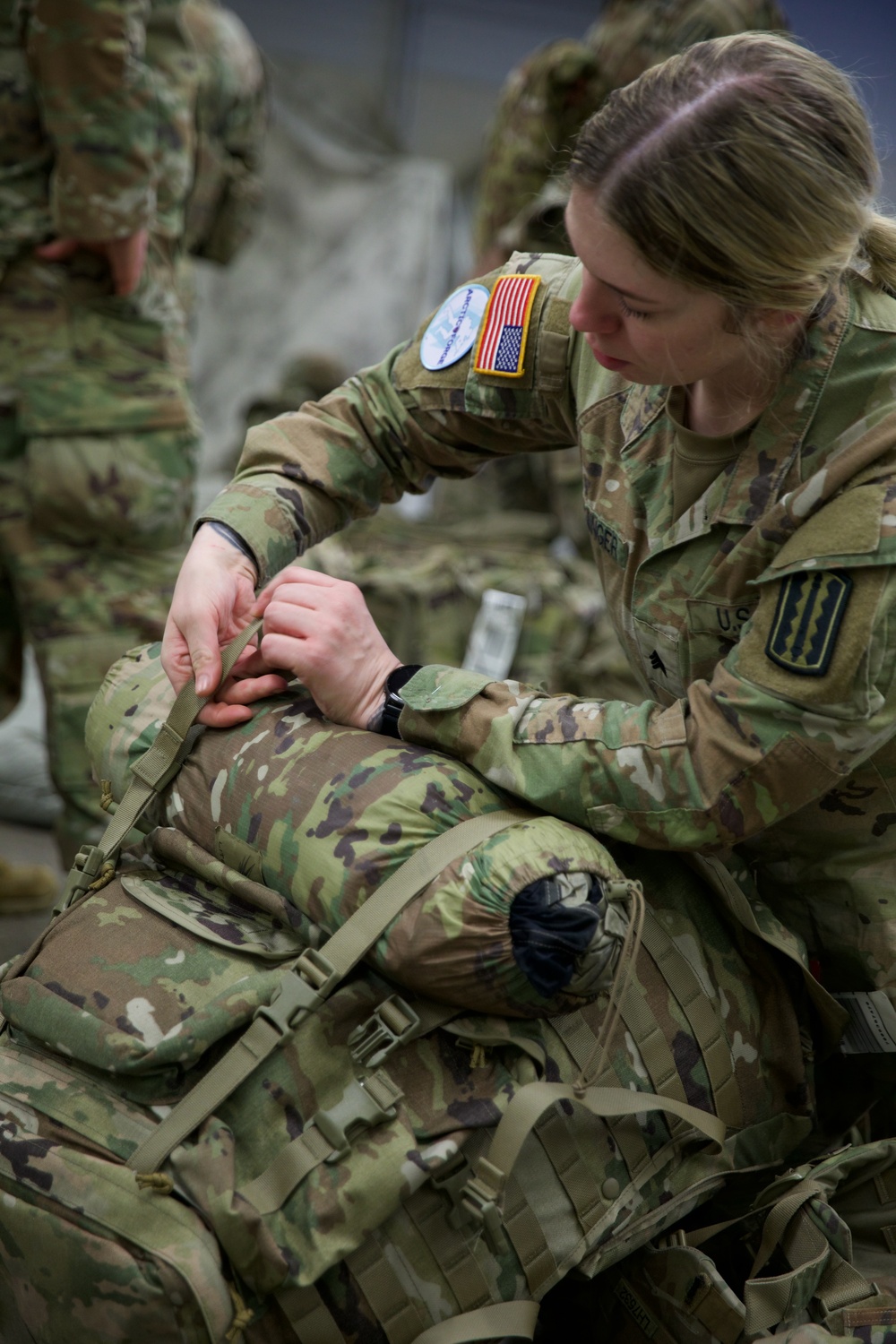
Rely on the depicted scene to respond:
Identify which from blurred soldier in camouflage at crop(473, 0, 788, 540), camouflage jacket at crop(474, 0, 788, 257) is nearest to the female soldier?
blurred soldier in camouflage at crop(473, 0, 788, 540)

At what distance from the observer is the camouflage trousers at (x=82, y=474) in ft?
6.91

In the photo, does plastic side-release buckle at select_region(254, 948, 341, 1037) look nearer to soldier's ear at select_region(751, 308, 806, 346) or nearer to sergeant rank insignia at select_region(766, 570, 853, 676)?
sergeant rank insignia at select_region(766, 570, 853, 676)

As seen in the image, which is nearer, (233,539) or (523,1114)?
(523,1114)

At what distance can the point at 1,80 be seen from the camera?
198cm

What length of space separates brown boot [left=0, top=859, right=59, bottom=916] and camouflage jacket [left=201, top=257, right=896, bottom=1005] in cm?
136

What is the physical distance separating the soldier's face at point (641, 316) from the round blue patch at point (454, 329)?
271 millimetres

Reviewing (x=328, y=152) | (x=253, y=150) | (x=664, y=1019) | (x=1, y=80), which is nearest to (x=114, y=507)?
(x=1, y=80)

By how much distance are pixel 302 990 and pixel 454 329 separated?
800 mm

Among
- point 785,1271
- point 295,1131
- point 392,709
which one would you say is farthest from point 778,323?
point 785,1271

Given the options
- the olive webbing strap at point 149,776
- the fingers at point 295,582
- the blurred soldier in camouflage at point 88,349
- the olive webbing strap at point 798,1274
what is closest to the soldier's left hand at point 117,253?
the blurred soldier in camouflage at point 88,349

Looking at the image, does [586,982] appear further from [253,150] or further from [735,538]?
[253,150]

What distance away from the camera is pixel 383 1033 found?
1.03 metres

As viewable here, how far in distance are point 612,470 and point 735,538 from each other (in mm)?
202

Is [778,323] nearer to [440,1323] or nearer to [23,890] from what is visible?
[440,1323]
